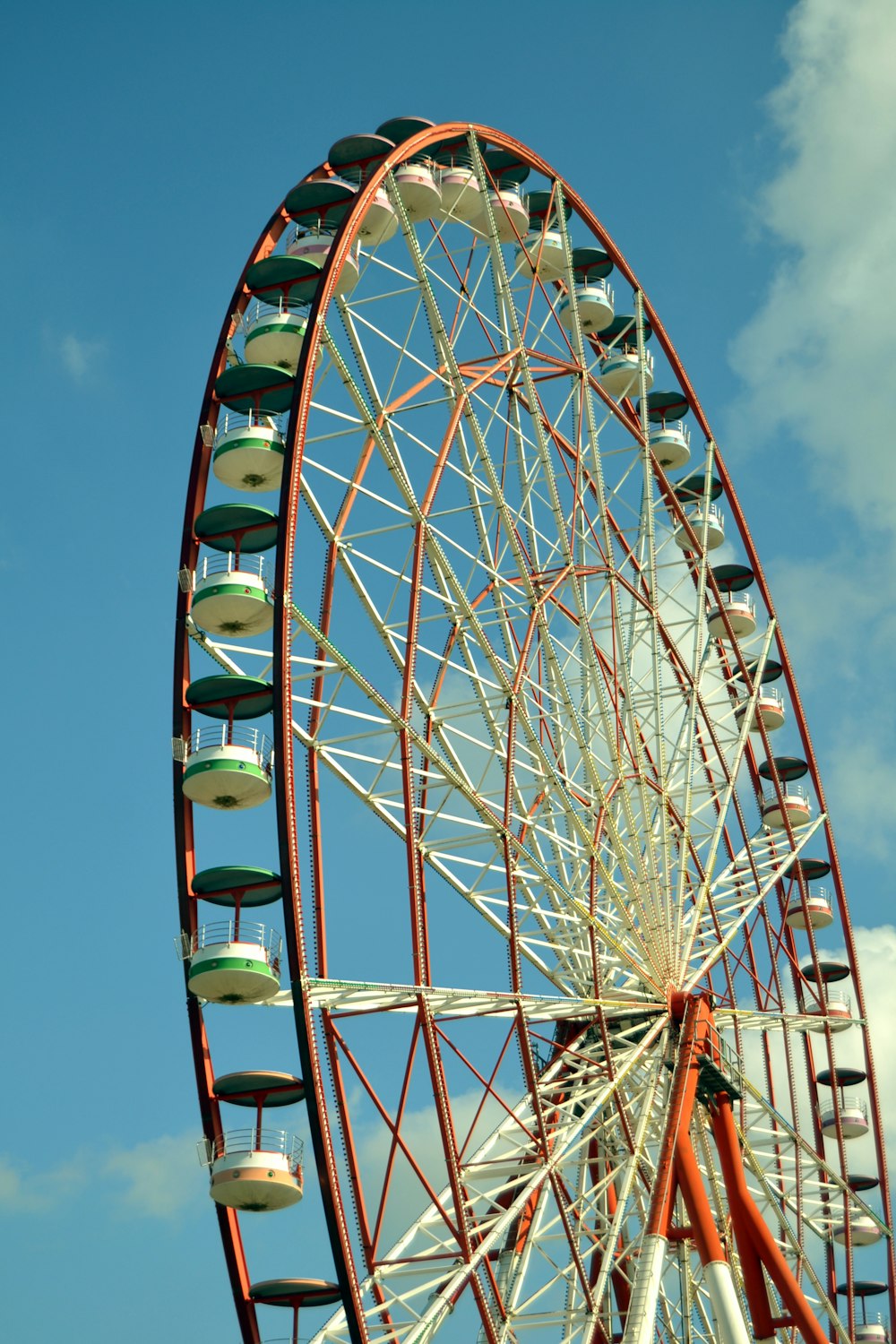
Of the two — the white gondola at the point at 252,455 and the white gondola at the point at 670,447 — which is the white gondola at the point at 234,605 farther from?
the white gondola at the point at 670,447

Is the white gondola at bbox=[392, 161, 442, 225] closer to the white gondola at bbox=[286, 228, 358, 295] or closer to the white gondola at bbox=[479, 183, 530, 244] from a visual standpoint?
the white gondola at bbox=[286, 228, 358, 295]

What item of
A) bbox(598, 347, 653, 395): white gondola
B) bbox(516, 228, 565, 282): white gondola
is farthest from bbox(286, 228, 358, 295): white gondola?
bbox(598, 347, 653, 395): white gondola

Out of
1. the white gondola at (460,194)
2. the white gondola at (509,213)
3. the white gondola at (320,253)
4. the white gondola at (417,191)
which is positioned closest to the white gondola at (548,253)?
the white gondola at (509,213)

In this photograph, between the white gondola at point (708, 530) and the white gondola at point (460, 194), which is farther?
the white gondola at point (708, 530)

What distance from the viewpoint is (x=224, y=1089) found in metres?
18.3

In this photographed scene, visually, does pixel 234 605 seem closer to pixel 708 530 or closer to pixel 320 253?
pixel 320 253

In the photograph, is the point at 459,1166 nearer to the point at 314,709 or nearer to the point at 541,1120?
→ the point at 541,1120

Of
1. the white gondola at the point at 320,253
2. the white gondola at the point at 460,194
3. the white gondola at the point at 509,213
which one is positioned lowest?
the white gondola at the point at 320,253

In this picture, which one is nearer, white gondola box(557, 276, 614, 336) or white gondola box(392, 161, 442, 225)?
white gondola box(392, 161, 442, 225)

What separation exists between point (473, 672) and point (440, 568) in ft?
6.37

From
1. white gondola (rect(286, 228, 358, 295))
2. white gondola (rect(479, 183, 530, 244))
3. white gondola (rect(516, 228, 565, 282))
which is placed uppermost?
white gondola (rect(516, 228, 565, 282))

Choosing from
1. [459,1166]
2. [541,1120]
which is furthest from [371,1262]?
[541,1120]

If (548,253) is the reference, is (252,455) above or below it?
below

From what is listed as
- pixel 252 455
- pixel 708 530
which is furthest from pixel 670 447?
pixel 252 455
